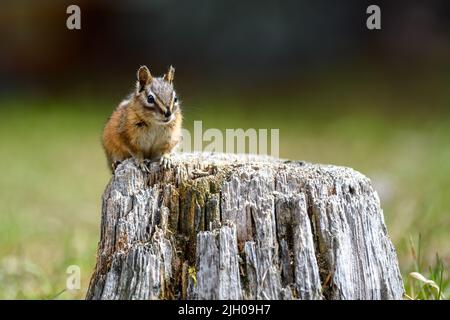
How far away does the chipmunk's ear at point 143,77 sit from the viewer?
492cm

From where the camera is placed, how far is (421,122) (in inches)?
534

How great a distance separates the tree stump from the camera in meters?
3.74

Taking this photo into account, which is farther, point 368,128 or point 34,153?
point 368,128

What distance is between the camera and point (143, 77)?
4953 mm

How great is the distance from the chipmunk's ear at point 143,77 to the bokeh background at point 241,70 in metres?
6.49

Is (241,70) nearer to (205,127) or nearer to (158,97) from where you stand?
(205,127)

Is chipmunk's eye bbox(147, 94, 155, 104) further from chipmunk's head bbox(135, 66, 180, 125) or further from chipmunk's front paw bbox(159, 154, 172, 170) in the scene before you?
chipmunk's front paw bbox(159, 154, 172, 170)

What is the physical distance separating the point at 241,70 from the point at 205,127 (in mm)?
4731

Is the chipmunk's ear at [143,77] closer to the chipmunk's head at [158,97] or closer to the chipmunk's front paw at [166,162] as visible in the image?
the chipmunk's head at [158,97]

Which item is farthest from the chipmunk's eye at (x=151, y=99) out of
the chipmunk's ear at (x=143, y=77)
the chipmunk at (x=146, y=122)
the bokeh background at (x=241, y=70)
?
the bokeh background at (x=241, y=70)

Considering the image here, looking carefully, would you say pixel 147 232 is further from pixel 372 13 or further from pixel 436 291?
pixel 372 13

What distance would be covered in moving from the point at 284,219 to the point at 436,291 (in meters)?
1.33

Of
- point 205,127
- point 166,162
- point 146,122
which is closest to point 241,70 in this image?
point 205,127
